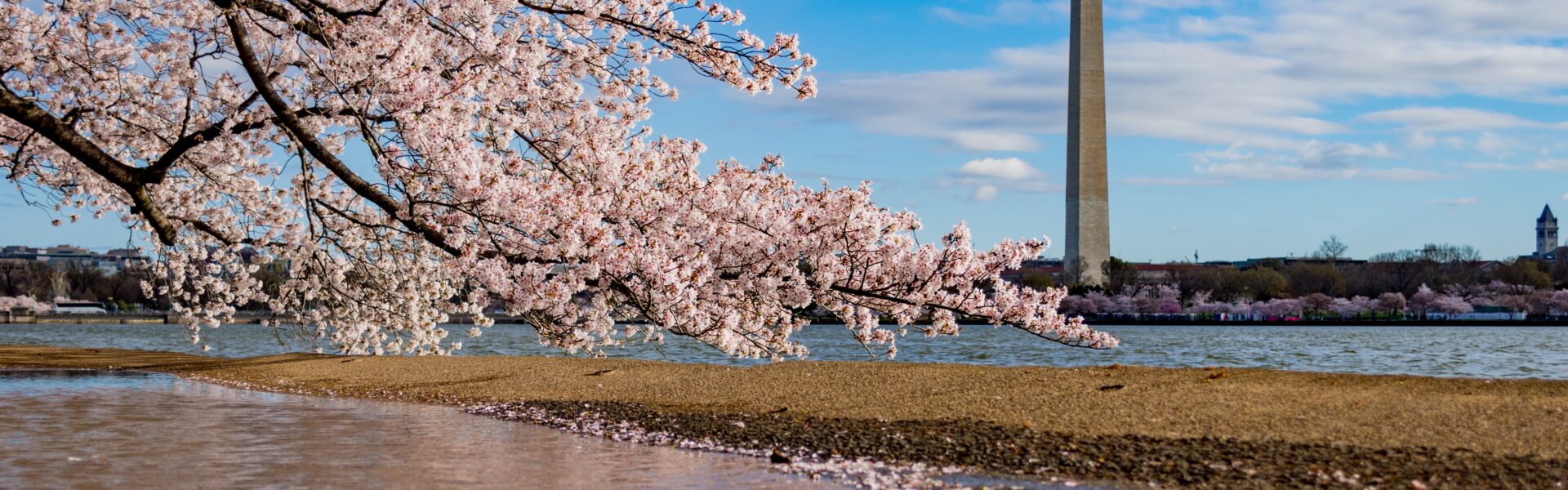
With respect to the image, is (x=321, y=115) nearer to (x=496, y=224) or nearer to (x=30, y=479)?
(x=496, y=224)

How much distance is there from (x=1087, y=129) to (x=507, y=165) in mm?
57943

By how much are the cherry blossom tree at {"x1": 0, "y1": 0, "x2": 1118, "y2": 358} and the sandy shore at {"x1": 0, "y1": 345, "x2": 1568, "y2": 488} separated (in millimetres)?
763

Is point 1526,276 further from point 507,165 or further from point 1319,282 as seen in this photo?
point 507,165

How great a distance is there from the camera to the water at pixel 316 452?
835 cm

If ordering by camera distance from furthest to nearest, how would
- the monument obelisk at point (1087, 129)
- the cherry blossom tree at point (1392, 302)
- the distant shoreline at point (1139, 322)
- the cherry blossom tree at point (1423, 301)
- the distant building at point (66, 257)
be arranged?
the distant building at point (66, 257), the cherry blossom tree at point (1423, 301), the cherry blossom tree at point (1392, 302), the distant shoreline at point (1139, 322), the monument obelisk at point (1087, 129)

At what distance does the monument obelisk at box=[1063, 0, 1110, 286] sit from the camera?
209 feet

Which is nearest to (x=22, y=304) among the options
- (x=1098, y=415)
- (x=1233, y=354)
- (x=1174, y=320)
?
(x=1174, y=320)

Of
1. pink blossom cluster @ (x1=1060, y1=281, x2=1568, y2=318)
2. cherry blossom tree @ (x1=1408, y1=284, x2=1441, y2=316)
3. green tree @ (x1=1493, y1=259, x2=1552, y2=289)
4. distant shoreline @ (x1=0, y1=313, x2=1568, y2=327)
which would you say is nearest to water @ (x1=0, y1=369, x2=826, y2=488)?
distant shoreline @ (x1=0, y1=313, x2=1568, y2=327)

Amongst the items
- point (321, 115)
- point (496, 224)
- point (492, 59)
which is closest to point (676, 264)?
point (496, 224)

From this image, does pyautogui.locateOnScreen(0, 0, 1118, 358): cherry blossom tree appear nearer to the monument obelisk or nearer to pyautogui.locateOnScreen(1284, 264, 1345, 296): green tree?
the monument obelisk

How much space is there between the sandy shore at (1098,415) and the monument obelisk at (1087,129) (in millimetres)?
50397

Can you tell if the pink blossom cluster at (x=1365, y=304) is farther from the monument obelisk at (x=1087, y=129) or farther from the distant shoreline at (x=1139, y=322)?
the monument obelisk at (x=1087, y=129)

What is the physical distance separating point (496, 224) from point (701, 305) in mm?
1706

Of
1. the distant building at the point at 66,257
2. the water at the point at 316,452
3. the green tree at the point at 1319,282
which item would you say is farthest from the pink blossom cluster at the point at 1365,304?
the distant building at the point at 66,257
